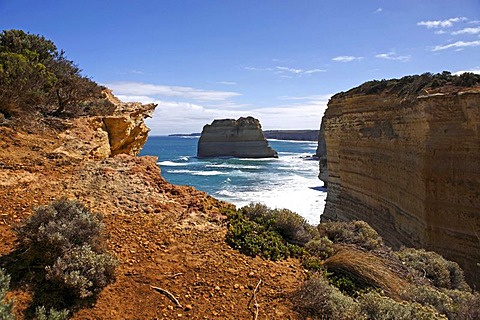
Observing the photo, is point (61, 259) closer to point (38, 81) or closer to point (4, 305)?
point (4, 305)

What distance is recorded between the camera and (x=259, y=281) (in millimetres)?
4125

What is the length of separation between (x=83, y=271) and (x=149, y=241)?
1213 mm

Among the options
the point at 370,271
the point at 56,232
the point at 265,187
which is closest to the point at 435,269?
the point at 370,271

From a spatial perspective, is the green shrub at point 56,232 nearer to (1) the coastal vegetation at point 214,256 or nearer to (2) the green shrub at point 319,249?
(1) the coastal vegetation at point 214,256

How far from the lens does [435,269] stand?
608 centimetres

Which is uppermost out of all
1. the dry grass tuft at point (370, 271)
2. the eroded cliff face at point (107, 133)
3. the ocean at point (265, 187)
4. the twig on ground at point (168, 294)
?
the eroded cliff face at point (107, 133)

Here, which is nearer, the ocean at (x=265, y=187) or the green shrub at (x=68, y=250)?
the green shrub at (x=68, y=250)

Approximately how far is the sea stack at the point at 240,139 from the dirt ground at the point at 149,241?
64.4m

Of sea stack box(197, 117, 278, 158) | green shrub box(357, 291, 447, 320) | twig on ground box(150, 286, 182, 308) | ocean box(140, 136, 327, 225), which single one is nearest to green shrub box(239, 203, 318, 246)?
green shrub box(357, 291, 447, 320)

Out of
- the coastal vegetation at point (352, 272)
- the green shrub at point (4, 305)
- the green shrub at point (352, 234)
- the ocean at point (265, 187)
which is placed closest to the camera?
the green shrub at point (4, 305)

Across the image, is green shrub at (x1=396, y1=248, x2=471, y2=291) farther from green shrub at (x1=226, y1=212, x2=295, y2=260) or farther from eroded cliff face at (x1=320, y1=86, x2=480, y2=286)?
eroded cliff face at (x1=320, y1=86, x2=480, y2=286)

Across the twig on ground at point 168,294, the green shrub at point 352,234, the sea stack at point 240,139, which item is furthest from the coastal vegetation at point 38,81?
the sea stack at point 240,139

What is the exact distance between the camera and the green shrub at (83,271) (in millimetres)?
3229

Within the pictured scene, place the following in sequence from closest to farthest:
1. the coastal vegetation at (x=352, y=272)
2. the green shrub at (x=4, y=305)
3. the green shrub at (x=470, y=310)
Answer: the green shrub at (x=4, y=305) → the coastal vegetation at (x=352, y=272) → the green shrub at (x=470, y=310)
